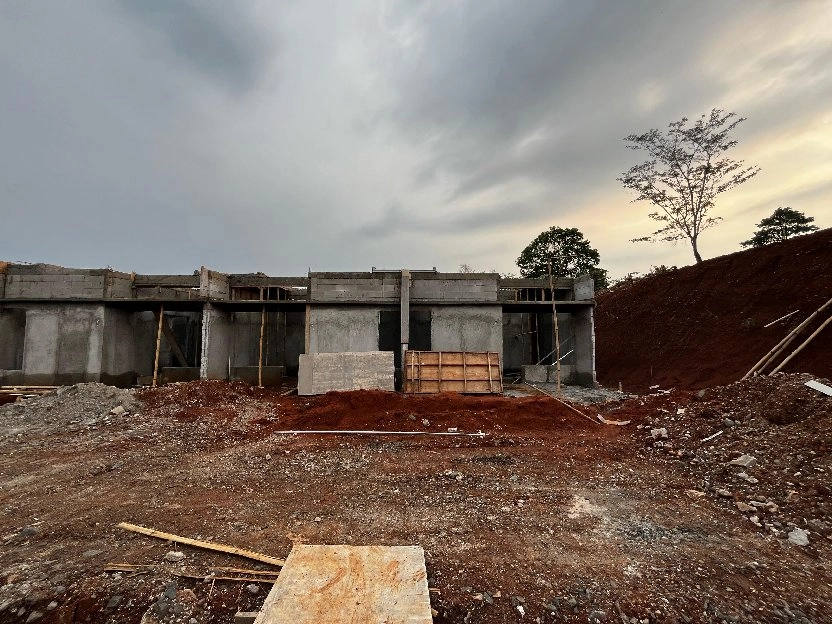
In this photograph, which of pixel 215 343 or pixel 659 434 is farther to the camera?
pixel 215 343

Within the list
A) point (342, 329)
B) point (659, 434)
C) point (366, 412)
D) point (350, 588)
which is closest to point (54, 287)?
point (342, 329)

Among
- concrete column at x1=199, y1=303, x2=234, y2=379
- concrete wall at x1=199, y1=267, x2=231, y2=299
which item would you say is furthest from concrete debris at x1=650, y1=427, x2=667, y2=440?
concrete wall at x1=199, y1=267, x2=231, y2=299

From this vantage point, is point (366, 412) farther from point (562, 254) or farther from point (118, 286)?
point (562, 254)

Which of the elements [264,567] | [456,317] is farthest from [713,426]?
[456,317]

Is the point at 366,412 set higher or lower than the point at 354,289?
lower

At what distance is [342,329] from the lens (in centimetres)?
1512

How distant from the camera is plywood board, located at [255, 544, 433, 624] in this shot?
Answer: 2584mm

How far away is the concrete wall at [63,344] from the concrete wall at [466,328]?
39.2ft

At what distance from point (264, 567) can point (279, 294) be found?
14.4m

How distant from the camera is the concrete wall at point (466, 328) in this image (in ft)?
50.3

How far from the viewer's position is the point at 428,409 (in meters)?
10.1

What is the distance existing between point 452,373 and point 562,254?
683 inches

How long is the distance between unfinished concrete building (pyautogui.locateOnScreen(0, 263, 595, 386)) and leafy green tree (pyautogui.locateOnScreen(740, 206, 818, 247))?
47.7ft

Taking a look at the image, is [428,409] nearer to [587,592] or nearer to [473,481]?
[473,481]
